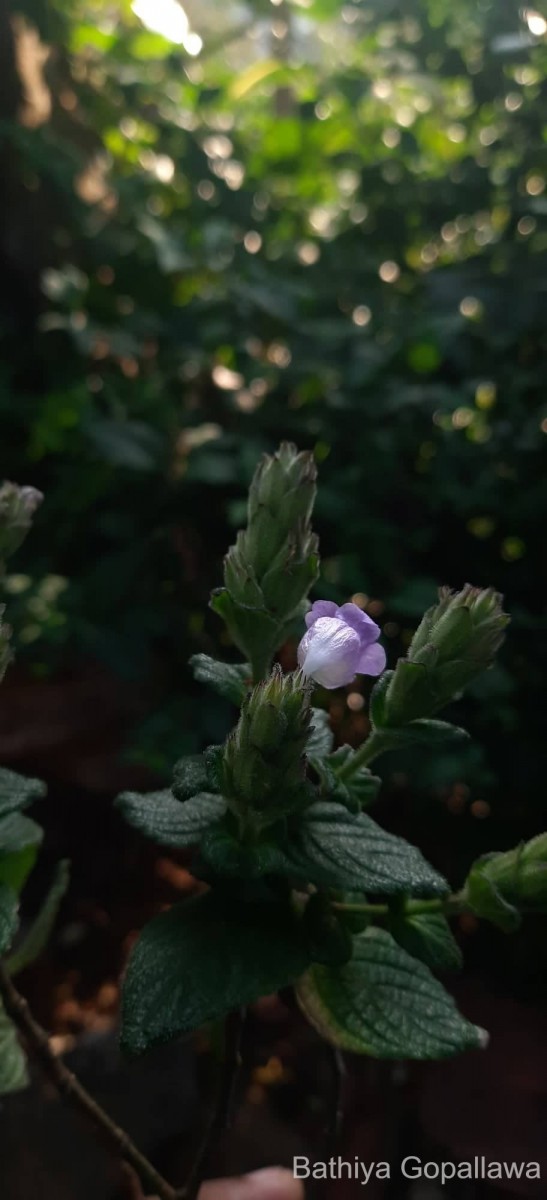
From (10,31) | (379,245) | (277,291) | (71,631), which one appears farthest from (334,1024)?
(10,31)

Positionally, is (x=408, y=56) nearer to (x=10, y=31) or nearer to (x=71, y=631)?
(x=10, y=31)

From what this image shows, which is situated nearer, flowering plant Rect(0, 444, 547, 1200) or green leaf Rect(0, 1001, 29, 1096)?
flowering plant Rect(0, 444, 547, 1200)

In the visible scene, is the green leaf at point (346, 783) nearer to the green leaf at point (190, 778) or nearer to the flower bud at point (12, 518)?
the green leaf at point (190, 778)

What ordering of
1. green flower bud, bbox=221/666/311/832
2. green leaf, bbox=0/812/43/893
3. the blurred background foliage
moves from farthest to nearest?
the blurred background foliage < green leaf, bbox=0/812/43/893 < green flower bud, bbox=221/666/311/832

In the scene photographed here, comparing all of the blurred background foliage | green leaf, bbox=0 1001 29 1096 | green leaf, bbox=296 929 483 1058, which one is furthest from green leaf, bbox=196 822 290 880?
the blurred background foliage

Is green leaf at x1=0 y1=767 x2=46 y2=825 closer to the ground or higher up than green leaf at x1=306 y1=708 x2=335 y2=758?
closer to the ground

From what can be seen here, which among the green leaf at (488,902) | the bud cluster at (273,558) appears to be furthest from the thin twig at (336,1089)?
the bud cluster at (273,558)

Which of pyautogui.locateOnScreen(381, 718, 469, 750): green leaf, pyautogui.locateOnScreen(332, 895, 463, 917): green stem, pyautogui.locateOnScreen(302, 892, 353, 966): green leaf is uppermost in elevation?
pyautogui.locateOnScreen(381, 718, 469, 750): green leaf

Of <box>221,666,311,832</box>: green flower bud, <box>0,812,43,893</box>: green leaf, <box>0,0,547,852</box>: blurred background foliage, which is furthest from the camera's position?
<box>0,0,547,852</box>: blurred background foliage

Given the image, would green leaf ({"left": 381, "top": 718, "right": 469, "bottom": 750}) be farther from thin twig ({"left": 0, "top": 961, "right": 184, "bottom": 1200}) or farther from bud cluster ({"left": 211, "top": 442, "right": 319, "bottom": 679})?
thin twig ({"left": 0, "top": 961, "right": 184, "bottom": 1200})
